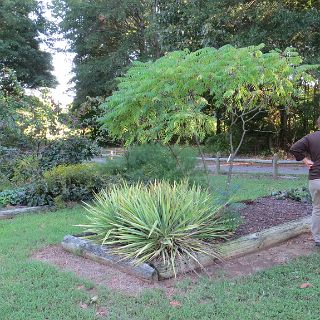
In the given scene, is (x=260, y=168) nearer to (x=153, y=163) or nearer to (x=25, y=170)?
(x=153, y=163)

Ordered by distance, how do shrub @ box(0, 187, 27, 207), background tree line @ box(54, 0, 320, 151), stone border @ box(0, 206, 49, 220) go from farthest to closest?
background tree line @ box(54, 0, 320, 151)
shrub @ box(0, 187, 27, 207)
stone border @ box(0, 206, 49, 220)

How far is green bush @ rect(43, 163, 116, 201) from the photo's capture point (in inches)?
365

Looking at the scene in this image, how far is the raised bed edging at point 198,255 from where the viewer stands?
16.2 ft

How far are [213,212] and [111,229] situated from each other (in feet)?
4.64

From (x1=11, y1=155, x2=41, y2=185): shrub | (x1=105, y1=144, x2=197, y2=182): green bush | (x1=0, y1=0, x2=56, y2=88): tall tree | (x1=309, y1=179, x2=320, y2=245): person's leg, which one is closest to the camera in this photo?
(x1=309, y1=179, x2=320, y2=245): person's leg

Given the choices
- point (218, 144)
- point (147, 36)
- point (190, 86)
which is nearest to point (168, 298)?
point (190, 86)

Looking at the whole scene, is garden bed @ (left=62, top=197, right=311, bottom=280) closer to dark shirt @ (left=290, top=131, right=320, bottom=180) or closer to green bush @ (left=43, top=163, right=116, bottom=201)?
dark shirt @ (left=290, top=131, right=320, bottom=180)

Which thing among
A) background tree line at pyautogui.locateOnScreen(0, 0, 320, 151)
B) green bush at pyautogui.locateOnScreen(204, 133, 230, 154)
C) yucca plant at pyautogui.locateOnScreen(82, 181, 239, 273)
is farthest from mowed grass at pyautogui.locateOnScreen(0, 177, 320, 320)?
green bush at pyautogui.locateOnScreen(204, 133, 230, 154)

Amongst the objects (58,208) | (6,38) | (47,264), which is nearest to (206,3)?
(58,208)

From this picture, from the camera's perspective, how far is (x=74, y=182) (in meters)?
9.55

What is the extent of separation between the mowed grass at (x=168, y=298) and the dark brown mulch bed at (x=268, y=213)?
1.13m

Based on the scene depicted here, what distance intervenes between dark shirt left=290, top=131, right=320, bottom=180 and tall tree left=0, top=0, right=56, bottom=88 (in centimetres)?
2532

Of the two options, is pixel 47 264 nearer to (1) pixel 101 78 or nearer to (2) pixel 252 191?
(2) pixel 252 191

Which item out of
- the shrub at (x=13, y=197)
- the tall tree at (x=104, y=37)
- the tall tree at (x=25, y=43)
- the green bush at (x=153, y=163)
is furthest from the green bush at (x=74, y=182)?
the tall tree at (x=25, y=43)
